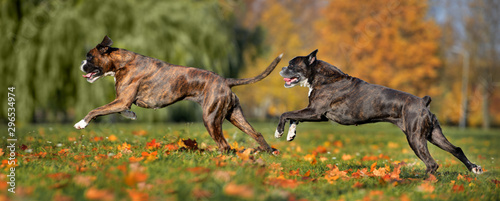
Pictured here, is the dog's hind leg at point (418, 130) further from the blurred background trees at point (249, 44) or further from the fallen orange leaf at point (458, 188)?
the blurred background trees at point (249, 44)

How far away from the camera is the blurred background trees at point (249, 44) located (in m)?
14.6

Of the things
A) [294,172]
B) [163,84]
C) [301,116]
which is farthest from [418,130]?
[163,84]

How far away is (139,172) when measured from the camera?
11.7 ft

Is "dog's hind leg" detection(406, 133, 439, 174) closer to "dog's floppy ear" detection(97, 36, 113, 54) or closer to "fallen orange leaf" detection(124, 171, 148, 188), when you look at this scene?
"fallen orange leaf" detection(124, 171, 148, 188)

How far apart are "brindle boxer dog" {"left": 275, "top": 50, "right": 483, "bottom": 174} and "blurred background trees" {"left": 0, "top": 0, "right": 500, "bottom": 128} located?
10017mm

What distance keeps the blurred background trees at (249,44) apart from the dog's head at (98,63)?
916cm

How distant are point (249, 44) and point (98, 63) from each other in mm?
20217

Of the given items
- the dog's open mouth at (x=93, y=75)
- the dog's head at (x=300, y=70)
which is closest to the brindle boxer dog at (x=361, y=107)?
the dog's head at (x=300, y=70)

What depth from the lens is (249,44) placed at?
83.9 feet

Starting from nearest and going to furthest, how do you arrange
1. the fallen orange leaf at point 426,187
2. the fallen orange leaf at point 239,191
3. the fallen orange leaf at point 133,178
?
the fallen orange leaf at point 239,191 < the fallen orange leaf at point 133,178 < the fallen orange leaf at point 426,187

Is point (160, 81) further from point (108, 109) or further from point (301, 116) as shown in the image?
point (301, 116)

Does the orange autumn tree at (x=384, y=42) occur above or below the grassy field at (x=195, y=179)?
above

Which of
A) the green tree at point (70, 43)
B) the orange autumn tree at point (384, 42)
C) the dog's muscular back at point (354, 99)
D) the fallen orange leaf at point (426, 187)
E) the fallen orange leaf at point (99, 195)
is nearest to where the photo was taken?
the fallen orange leaf at point (99, 195)

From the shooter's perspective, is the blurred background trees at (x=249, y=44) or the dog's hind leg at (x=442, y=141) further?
the blurred background trees at (x=249, y=44)
